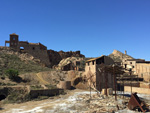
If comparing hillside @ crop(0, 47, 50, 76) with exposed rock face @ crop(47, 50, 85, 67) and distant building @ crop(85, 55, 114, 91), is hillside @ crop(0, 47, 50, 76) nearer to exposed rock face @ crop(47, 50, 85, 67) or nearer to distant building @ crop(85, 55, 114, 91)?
distant building @ crop(85, 55, 114, 91)

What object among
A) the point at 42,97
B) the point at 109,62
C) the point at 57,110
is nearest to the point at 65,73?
the point at 109,62

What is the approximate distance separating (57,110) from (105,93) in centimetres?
1004

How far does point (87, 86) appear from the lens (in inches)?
1156

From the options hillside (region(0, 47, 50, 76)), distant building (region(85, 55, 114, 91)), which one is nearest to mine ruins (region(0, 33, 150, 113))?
distant building (region(85, 55, 114, 91))

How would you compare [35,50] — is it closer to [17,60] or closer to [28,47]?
[28,47]

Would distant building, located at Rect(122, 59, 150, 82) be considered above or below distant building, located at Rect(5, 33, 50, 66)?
below

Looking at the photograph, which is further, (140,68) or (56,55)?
(56,55)

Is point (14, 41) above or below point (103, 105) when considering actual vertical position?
above

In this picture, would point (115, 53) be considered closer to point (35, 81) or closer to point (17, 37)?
point (17, 37)

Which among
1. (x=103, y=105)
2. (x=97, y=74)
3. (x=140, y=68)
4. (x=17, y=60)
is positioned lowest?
(x=103, y=105)

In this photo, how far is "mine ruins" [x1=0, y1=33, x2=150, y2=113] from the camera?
15247mm

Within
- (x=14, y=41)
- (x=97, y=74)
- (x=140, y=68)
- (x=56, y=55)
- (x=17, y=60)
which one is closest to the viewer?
(x=97, y=74)

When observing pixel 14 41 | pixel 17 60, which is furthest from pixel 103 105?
pixel 14 41

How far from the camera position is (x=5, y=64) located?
3747 cm
